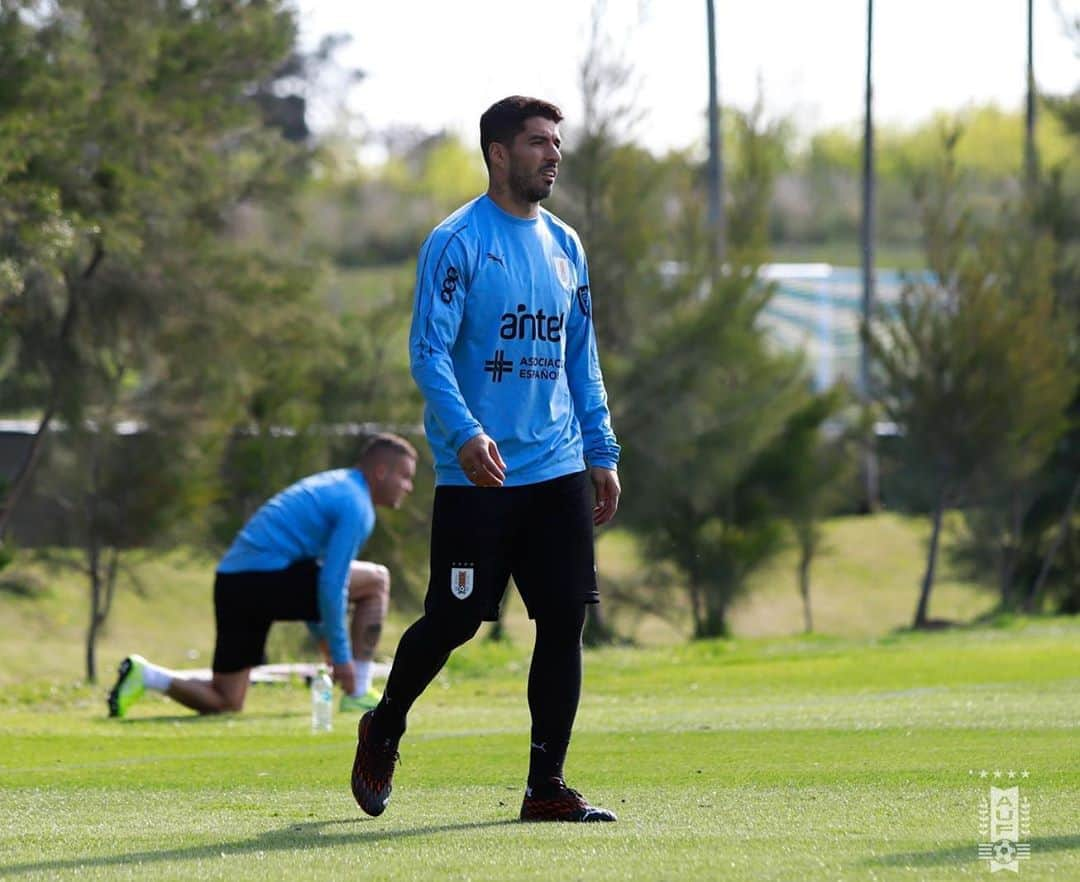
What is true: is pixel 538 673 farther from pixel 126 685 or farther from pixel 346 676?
pixel 126 685

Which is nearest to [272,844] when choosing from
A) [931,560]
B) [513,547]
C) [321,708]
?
[513,547]

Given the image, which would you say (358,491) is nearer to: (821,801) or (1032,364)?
(821,801)

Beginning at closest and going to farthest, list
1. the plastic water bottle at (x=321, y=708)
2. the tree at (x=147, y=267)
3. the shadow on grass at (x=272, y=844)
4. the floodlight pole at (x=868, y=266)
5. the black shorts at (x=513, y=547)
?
the shadow on grass at (x=272, y=844) → the black shorts at (x=513, y=547) → the plastic water bottle at (x=321, y=708) → the tree at (x=147, y=267) → the floodlight pole at (x=868, y=266)

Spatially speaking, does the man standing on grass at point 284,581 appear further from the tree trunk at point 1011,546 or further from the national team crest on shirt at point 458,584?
the tree trunk at point 1011,546

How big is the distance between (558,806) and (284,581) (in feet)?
21.1

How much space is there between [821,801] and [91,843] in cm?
226

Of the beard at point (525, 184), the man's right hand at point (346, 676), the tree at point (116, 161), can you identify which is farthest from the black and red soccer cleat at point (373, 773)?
the tree at point (116, 161)

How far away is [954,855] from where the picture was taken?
5.09 metres

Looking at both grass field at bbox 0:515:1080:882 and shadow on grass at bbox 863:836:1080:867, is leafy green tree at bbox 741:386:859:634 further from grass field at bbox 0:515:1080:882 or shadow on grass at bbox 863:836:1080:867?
shadow on grass at bbox 863:836:1080:867

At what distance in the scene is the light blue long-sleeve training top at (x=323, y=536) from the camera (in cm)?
1195

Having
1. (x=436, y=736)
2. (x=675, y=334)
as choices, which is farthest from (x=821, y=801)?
(x=675, y=334)

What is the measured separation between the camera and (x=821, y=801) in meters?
6.45

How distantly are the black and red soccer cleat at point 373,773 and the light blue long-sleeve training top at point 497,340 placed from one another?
2.92 feet

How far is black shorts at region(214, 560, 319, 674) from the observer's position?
12453 millimetres
